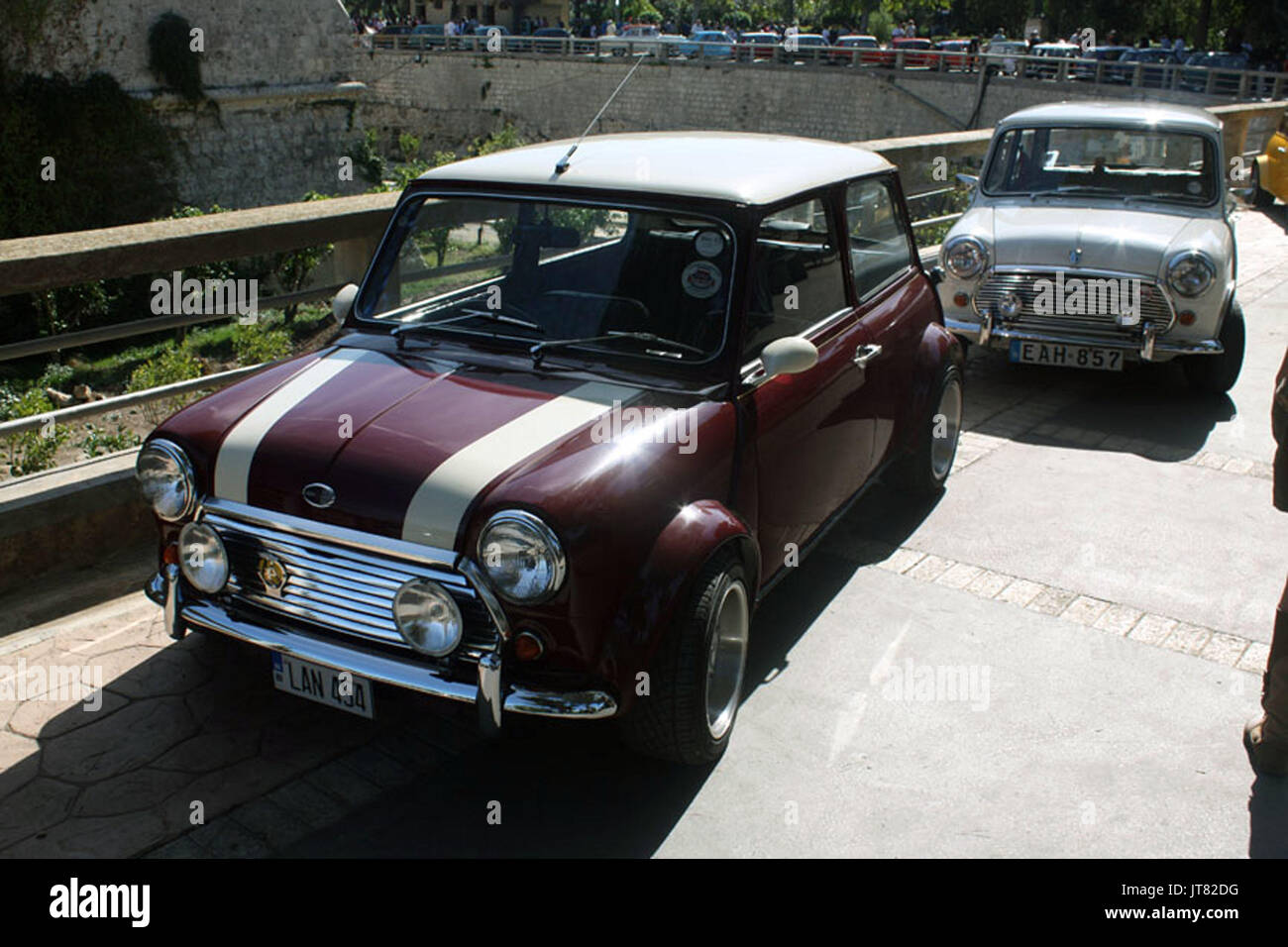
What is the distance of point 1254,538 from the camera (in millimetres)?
5715

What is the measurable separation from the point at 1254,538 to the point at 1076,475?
105 cm

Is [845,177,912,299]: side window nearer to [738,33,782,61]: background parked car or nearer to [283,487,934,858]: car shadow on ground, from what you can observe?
[283,487,934,858]: car shadow on ground

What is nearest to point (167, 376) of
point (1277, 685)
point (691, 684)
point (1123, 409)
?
point (1123, 409)

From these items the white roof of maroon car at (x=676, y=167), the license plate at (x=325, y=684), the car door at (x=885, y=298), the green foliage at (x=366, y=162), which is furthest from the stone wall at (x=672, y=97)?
the license plate at (x=325, y=684)

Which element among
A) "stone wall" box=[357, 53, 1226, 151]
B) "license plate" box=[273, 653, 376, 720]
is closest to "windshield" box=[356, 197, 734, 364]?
"license plate" box=[273, 653, 376, 720]

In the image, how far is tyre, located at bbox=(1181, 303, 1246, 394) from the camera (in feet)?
25.8

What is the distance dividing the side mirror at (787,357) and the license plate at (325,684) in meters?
1.58

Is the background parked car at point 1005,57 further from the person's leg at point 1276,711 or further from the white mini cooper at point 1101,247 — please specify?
the person's leg at point 1276,711

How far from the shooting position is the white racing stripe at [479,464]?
3.23m

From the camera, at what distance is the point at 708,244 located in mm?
4047

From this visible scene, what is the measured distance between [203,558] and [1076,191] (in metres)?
6.79

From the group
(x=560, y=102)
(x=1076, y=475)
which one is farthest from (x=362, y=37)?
(x=1076, y=475)

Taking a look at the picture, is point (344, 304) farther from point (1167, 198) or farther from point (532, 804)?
point (1167, 198)

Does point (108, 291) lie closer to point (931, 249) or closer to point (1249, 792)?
point (931, 249)
